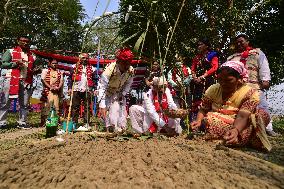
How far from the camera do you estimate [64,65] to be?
10.6 meters

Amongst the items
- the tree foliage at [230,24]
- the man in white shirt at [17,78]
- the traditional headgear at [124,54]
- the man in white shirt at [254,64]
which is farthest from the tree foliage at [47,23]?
the man in white shirt at [254,64]

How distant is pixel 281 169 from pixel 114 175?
109 centimetres

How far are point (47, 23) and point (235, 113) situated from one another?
19481mm

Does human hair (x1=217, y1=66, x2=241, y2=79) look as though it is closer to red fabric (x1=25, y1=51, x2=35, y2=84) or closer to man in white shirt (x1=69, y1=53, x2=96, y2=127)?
man in white shirt (x1=69, y1=53, x2=96, y2=127)

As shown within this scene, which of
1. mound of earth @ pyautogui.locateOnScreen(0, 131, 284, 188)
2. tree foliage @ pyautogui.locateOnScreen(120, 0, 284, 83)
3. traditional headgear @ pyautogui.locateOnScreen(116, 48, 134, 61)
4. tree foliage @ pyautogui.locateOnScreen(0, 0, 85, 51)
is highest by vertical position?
tree foliage @ pyautogui.locateOnScreen(0, 0, 85, 51)

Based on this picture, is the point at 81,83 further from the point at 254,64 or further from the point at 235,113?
the point at 235,113

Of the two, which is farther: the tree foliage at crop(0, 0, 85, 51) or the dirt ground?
the tree foliage at crop(0, 0, 85, 51)

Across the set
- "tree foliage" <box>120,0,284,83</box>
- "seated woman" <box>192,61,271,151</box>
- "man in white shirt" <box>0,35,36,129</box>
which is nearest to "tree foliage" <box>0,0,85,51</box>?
"tree foliage" <box>120,0,284,83</box>

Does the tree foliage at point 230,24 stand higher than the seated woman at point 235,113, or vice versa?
the tree foliage at point 230,24

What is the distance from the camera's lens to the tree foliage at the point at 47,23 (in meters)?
17.8

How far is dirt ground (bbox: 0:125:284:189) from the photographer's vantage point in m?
1.89

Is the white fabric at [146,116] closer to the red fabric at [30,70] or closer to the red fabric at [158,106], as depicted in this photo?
the red fabric at [158,106]

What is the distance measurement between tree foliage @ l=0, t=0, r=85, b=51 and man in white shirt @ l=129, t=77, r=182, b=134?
12995 mm

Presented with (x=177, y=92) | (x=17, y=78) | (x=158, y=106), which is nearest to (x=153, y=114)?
(x=158, y=106)
